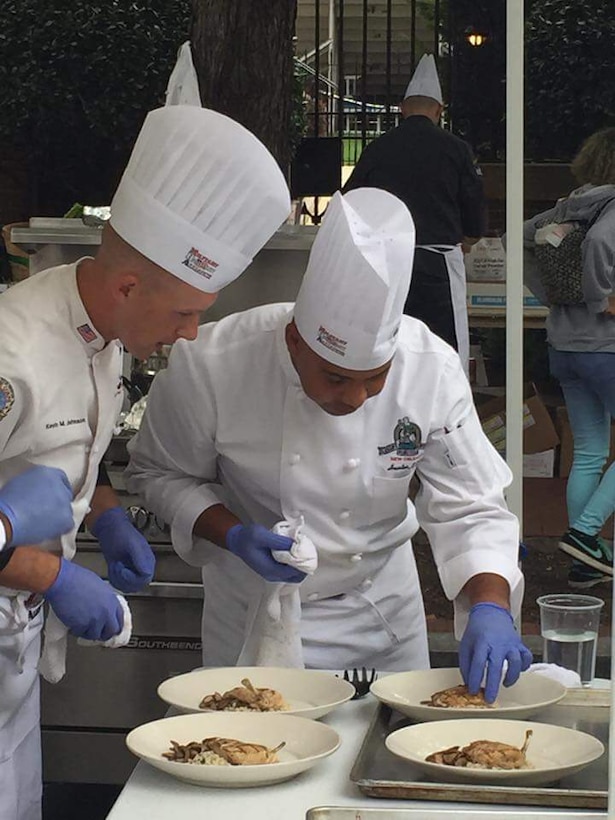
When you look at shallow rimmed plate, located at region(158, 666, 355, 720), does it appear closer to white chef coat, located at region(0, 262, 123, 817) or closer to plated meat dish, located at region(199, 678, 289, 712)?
plated meat dish, located at region(199, 678, 289, 712)

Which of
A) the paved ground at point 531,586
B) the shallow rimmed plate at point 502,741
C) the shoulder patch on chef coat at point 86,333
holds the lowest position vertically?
the paved ground at point 531,586

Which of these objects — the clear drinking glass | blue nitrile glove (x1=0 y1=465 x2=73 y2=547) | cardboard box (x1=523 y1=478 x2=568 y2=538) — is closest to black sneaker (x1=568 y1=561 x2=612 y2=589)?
cardboard box (x1=523 y1=478 x2=568 y2=538)

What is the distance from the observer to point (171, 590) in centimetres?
308

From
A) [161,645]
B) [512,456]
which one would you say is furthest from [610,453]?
[161,645]

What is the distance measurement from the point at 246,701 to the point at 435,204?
2.98 metres

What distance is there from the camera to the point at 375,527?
7.42 feet

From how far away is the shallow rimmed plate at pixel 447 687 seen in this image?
1826 mm

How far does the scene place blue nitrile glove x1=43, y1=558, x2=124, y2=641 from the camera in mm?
1788

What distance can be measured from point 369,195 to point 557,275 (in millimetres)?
2287

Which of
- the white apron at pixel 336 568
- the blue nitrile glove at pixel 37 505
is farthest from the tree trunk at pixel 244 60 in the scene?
the blue nitrile glove at pixel 37 505

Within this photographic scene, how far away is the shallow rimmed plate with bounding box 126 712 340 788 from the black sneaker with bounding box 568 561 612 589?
2.93 metres

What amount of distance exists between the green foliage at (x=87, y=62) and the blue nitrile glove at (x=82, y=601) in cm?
477

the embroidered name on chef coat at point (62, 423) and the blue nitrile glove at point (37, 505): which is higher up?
the embroidered name on chef coat at point (62, 423)

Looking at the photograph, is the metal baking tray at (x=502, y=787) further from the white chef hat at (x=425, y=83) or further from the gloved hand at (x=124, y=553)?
the white chef hat at (x=425, y=83)
